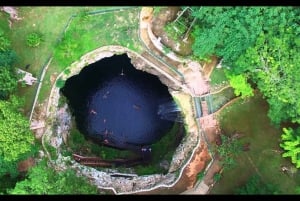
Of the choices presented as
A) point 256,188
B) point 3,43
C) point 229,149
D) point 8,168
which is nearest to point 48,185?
point 8,168

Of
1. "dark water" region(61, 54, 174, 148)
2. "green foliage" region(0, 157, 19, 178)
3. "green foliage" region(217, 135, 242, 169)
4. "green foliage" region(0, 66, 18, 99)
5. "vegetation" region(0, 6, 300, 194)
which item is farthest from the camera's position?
"dark water" region(61, 54, 174, 148)

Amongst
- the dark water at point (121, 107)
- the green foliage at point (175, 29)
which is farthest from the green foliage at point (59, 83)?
the green foliage at point (175, 29)

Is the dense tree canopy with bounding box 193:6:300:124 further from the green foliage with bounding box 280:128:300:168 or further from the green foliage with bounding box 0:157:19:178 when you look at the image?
the green foliage with bounding box 0:157:19:178

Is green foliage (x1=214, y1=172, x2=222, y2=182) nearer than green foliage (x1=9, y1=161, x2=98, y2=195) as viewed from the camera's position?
No

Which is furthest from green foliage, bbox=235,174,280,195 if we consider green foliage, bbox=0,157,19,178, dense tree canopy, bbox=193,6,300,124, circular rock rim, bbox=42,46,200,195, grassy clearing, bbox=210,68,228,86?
green foliage, bbox=0,157,19,178

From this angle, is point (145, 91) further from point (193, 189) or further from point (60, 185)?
point (60, 185)

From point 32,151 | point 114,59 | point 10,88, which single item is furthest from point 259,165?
point 10,88
